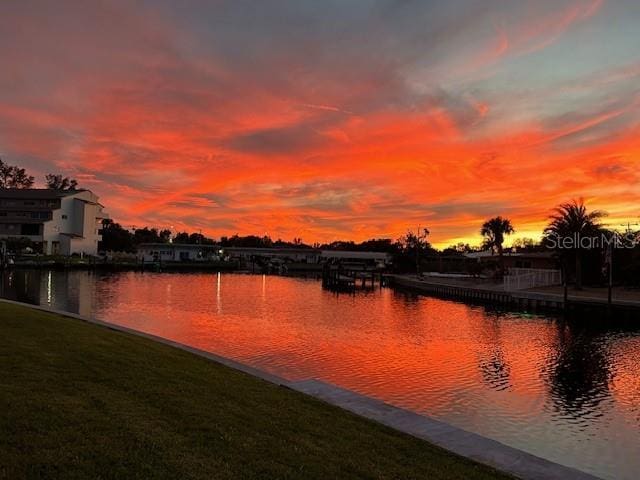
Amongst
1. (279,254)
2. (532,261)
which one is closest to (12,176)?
(279,254)

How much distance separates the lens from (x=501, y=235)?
86.5 metres

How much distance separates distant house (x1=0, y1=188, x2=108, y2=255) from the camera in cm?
9456

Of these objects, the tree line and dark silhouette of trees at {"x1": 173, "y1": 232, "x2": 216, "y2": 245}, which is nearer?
the tree line

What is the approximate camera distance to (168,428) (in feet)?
23.1

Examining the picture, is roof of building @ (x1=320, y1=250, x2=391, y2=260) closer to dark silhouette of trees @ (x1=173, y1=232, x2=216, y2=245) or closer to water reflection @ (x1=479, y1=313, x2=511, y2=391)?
dark silhouette of trees @ (x1=173, y1=232, x2=216, y2=245)

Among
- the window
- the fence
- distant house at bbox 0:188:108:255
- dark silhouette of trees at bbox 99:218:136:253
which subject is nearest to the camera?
the fence

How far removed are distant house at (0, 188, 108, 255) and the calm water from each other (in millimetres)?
55499

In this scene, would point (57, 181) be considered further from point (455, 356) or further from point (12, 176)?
point (455, 356)

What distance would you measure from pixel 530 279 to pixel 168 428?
5235 cm

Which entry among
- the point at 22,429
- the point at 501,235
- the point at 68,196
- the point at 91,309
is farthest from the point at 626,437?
the point at 68,196

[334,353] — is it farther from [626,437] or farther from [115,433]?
[115,433]

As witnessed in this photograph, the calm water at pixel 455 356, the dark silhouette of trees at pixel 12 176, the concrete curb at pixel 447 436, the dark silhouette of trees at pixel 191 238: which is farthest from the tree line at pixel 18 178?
the concrete curb at pixel 447 436

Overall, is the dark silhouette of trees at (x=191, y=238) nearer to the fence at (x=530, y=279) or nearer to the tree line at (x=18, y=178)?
the tree line at (x=18, y=178)

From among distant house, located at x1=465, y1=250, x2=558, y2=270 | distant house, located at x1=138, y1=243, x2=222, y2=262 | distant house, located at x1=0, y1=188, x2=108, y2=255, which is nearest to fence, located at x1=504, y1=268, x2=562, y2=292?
distant house, located at x1=465, y1=250, x2=558, y2=270
